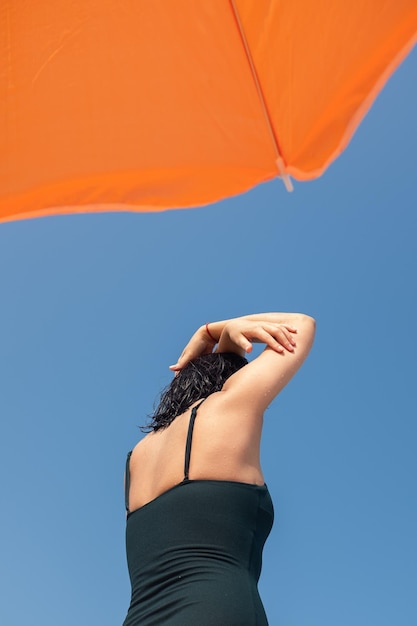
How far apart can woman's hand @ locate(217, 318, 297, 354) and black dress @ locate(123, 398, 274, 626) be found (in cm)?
45

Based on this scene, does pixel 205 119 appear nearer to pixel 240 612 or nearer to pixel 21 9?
pixel 21 9

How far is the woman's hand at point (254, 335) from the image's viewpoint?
214cm

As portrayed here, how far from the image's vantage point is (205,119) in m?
2.89

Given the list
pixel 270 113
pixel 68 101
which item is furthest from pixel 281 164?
pixel 68 101

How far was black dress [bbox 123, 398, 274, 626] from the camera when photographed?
163cm

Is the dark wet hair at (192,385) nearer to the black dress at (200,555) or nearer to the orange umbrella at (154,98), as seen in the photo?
the black dress at (200,555)

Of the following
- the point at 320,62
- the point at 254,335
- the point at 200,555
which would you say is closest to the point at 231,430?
the point at 200,555

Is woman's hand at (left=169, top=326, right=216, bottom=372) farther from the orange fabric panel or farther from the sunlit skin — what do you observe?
the orange fabric panel

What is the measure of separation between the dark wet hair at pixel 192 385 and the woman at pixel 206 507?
0.05ft

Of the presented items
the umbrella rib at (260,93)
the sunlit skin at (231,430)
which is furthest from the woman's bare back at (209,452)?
the umbrella rib at (260,93)

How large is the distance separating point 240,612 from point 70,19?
2356 mm

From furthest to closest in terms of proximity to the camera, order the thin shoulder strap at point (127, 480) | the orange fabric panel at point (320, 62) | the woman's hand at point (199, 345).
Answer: the woman's hand at point (199, 345), the orange fabric panel at point (320, 62), the thin shoulder strap at point (127, 480)

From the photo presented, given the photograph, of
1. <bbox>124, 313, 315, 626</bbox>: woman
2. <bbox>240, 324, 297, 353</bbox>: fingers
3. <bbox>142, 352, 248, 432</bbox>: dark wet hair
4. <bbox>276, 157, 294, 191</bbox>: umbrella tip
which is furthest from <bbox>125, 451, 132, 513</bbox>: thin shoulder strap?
<bbox>276, 157, 294, 191</bbox>: umbrella tip

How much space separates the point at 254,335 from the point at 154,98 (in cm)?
131
